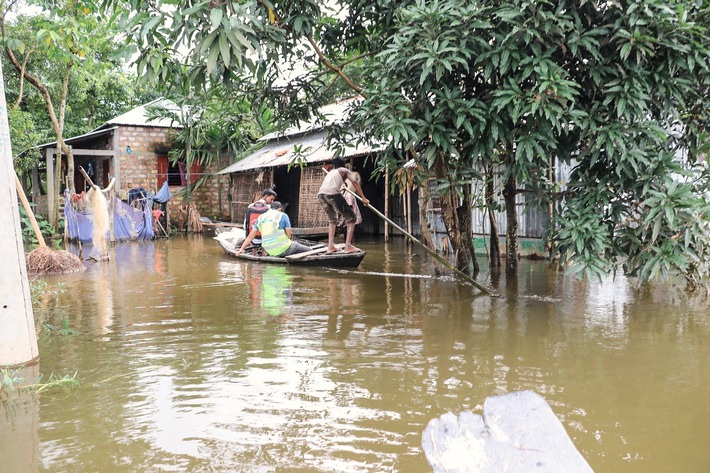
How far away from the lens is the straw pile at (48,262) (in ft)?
30.2

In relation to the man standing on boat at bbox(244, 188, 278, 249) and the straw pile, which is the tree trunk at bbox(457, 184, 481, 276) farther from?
the straw pile

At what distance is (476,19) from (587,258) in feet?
7.42

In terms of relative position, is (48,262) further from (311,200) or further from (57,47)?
(311,200)

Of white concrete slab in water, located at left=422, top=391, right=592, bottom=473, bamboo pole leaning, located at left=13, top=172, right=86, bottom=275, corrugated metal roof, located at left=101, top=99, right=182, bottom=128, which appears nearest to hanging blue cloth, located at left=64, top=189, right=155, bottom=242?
bamboo pole leaning, located at left=13, top=172, right=86, bottom=275

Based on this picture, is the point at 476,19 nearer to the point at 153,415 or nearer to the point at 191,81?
the point at 191,81

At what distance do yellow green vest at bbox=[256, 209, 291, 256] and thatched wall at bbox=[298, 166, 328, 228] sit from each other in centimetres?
473

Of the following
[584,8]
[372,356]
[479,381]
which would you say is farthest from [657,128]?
[372,356]

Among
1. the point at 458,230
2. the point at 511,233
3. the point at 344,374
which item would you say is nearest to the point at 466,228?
the point at 458,230

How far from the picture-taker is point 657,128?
4.95 metres

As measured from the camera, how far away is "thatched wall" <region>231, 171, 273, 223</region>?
58.2 ft

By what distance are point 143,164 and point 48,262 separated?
38.1 feet

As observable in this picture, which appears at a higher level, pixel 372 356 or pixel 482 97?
pixel 482 97

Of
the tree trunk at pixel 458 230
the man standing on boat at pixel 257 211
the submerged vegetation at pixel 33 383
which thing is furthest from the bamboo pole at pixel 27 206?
the tree trunk at pixel 458 230

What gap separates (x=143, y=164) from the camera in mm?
20328
